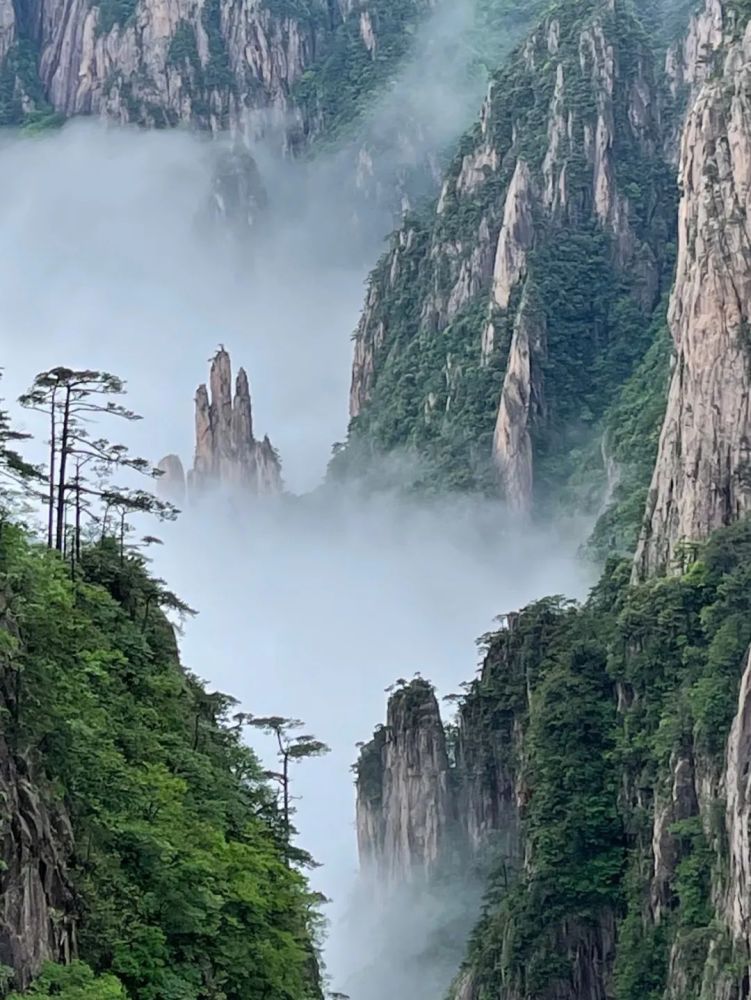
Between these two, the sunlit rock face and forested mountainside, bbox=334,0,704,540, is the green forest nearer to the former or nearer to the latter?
forested mountainside, bbox=334,0,704,540

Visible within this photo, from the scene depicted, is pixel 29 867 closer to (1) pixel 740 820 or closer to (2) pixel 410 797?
(1) pixel 740 820

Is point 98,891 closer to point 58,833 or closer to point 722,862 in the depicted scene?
point 58,833

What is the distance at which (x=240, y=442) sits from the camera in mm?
197250

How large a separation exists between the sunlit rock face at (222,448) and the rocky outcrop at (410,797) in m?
67.2

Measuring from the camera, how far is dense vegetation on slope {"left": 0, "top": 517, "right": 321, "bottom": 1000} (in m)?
40.7

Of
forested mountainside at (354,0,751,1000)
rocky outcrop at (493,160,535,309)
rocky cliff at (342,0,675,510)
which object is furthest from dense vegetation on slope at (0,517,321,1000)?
rocky outcrop at (493,160,535,309)

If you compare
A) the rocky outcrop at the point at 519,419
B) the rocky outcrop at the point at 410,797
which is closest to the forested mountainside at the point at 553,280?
the rocky outcrop at the point at 519,419

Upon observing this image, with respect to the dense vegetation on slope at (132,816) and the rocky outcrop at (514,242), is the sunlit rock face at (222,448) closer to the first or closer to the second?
the rocky outcrop at (514,242)

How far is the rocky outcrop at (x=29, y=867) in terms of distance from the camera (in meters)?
36.6

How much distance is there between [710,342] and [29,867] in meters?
74.6

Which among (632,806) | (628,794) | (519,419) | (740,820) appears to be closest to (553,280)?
(519,419)

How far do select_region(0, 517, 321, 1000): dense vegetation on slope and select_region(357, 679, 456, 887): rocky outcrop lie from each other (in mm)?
67604

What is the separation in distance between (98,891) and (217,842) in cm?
639

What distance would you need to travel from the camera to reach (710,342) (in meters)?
109
